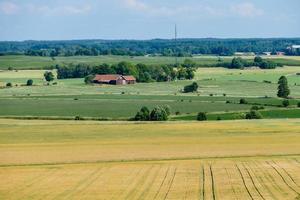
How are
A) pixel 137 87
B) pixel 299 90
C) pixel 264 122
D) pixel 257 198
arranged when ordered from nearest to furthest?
pixel 257 198 < pixel 264 122 < pixel 299 90 < pixel 137 87

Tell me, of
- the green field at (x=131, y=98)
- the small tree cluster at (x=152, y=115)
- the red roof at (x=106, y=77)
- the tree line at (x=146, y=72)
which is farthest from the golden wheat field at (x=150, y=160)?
the tree line at (x=146, y=72)

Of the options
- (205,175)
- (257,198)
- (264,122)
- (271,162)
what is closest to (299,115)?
(264,122)

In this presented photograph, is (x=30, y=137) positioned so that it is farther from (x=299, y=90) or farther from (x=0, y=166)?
(x=299, y=90)

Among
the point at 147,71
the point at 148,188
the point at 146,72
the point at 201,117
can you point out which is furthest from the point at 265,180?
the point at 147,71

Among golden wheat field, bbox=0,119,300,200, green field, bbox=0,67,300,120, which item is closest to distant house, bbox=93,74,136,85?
green field, bbox=0,67,300,120

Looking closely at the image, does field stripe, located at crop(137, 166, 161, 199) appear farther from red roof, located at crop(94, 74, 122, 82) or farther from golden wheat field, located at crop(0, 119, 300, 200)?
red roof, located at crop(94, 74, 122, 82)

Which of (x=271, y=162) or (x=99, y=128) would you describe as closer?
(x=271, y=162)
